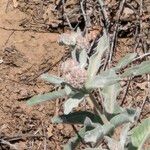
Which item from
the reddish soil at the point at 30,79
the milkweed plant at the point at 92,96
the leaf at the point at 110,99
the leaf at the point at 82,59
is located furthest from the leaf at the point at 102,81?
the reddish soil at the point at 30,79

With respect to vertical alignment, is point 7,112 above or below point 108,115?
below

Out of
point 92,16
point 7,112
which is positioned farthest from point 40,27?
point 7,112

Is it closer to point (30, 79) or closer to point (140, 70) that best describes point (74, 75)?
point (140, 70)

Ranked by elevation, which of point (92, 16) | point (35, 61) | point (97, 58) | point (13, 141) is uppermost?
point (97, 58)

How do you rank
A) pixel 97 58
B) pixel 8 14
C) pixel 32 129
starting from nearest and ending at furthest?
pixel 97 58 < pixel 32 129 < pixel 8 14

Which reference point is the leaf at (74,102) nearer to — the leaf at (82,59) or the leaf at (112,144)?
the leaf at (82,59)

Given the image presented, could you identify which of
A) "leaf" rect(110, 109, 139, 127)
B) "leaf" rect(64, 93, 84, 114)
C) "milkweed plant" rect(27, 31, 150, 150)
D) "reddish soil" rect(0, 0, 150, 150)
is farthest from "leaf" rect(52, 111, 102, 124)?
"reddish soil" rect(0, 0, 150, 150)

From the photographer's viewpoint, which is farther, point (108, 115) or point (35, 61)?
point (35, 61)

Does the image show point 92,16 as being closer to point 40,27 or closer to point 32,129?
point 40,27

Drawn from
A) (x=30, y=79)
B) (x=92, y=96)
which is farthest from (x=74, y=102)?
(x=30, y=79)
